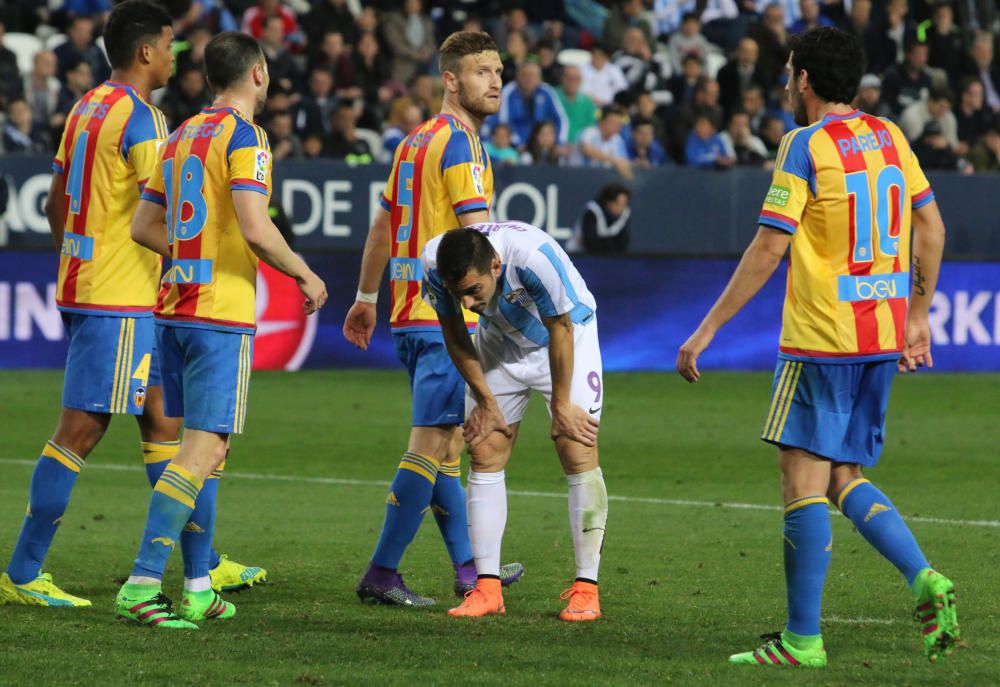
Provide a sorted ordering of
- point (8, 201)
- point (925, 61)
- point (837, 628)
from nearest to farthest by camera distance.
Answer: point (837, 628), point (8, 201), point (925, 61)

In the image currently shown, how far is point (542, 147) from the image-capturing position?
19.7m

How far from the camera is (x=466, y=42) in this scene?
7086mm

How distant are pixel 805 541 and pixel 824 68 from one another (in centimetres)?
153

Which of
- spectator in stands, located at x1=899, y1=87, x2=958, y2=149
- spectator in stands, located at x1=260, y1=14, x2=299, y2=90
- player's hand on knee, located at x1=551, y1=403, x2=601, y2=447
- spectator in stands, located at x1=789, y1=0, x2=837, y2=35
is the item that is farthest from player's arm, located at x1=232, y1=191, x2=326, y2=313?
spectator in stands, located at x1=789, y1=0, x2=837, y2=35

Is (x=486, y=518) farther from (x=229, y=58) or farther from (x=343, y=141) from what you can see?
(x=343, y=141)

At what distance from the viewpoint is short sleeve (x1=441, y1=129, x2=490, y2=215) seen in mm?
6941

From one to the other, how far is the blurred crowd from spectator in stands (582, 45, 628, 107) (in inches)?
1.0

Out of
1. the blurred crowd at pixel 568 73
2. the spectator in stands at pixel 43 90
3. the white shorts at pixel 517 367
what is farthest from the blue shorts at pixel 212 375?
the spectator in stands at pixel 43 90

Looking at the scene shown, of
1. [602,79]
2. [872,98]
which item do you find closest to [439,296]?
[602,79]

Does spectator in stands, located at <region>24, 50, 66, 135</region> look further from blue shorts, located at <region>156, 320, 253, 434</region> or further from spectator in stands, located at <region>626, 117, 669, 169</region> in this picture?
blue shorts, located at <region>156, 320, 253, 434</region>

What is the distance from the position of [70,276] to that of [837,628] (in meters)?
3.24

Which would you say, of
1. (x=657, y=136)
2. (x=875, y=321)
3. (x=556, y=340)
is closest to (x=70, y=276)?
(x=556, y=340)

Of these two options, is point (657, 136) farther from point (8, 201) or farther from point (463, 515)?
point (463, 515)

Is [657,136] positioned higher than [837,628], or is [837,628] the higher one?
[657,136]
